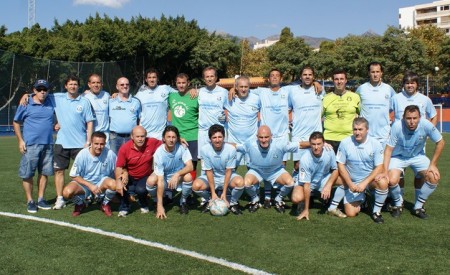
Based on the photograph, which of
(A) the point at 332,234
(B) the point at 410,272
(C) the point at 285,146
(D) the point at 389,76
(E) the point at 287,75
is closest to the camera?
(B) the point at 410,272

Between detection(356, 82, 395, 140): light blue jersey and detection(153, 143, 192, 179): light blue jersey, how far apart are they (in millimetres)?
2642

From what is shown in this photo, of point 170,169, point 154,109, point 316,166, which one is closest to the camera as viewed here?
point 316,166

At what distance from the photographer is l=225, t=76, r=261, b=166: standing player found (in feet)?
22.6

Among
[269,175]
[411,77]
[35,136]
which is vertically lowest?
[269,175]

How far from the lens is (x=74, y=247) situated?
4.71 meters

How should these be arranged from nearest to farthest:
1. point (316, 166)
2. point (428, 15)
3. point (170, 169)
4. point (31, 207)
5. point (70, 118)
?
point (316, 166) < point (31, 207) < point (170, 169) < point (70, 118) < point (428, 15)

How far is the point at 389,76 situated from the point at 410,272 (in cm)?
3025

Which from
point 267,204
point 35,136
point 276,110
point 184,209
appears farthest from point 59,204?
point 276,110

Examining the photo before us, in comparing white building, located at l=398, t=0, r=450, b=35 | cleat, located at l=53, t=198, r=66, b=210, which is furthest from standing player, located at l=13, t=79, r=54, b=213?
white building, located at l=398, t=0, r=450, b=35

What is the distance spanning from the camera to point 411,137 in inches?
239

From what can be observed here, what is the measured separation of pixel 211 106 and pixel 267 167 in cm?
129

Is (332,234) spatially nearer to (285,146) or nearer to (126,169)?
(285,146)

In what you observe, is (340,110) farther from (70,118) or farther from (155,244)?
(70,118)

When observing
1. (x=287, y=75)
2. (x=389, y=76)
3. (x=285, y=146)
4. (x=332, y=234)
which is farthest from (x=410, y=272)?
(x=287, y=75)
